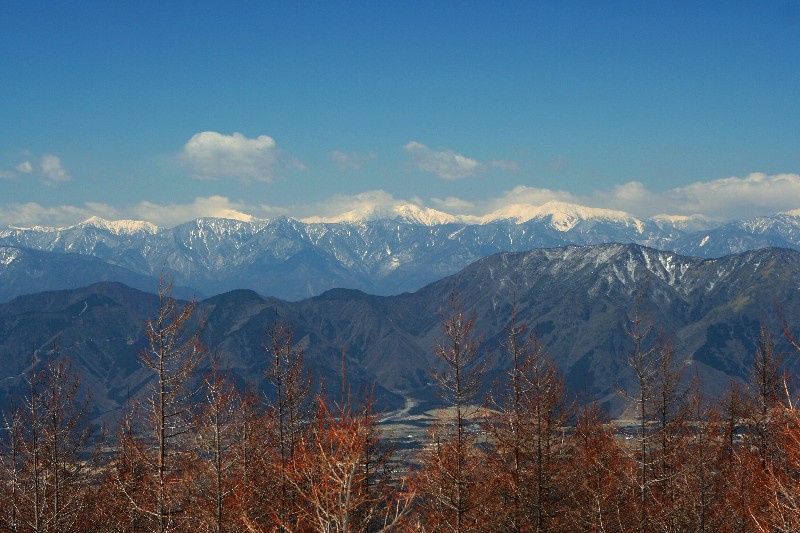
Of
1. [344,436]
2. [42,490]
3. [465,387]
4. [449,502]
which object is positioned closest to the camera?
[344,436]

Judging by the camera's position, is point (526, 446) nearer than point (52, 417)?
No

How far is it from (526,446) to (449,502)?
6477 millimetres

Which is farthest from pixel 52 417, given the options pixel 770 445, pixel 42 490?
pixel 770 445

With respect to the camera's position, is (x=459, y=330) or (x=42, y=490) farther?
(x=42, y=490)

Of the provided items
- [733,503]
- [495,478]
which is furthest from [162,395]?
[733,503]

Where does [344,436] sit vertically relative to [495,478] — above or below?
above

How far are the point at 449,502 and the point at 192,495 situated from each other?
15964mm

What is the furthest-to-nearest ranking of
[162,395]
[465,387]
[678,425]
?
1. [678,425]
2. [465,387]
3. [162,395]

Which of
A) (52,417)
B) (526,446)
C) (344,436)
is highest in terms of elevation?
(344,436)

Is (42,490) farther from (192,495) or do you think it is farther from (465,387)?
(465,387)

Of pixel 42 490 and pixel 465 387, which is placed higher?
pixel 465 387

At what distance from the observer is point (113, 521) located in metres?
48.9

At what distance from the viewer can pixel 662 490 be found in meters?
48.2

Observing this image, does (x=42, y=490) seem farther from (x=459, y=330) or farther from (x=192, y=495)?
(x=459, y=330)
